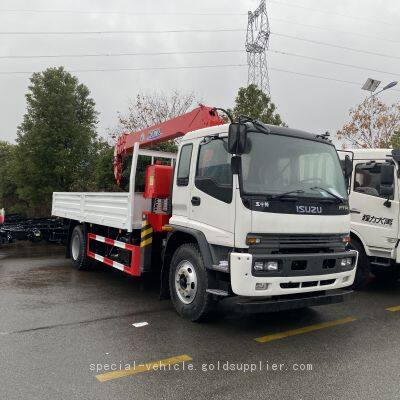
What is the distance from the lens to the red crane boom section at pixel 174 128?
21.0ft

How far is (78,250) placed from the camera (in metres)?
9.16

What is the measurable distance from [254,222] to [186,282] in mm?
1367

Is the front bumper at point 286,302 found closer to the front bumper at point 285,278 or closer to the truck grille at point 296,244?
the front bumper at point 285,278

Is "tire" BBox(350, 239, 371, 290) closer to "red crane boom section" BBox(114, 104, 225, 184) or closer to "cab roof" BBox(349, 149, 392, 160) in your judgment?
"cab roof" BBox(349, 149, 392, 160)

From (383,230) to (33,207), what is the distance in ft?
59.2

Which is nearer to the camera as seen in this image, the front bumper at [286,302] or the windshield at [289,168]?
the front bumper at [286,302]

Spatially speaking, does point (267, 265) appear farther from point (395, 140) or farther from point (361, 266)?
point (395, 140)

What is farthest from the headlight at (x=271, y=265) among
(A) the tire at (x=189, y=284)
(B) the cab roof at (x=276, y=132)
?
(B) the cab roof at (x=276, y=132)

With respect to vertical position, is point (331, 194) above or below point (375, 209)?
above

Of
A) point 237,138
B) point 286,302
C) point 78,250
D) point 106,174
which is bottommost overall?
point 78,250

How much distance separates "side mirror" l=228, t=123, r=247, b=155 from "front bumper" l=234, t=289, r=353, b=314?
169 cm

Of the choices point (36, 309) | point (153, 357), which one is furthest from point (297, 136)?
point (36, 309)

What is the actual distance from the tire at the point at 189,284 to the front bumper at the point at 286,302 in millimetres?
472

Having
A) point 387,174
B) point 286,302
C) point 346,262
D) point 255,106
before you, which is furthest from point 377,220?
point 255,106
